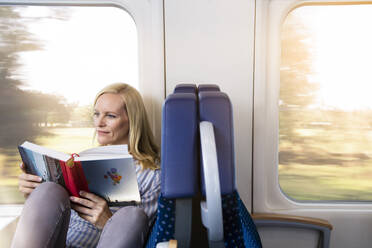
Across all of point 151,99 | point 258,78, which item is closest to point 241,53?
point 258,78

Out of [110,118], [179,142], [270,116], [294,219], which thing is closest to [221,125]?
[179,142]

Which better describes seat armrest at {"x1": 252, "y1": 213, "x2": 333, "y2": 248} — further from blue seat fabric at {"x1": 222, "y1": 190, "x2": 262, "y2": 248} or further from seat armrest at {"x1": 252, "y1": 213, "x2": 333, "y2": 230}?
blue seat fabric at {"x1": 222, "y1": 190, "x2": 262, "y2": 248}

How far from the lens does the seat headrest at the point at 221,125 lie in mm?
964

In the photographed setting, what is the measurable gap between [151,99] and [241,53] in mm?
598

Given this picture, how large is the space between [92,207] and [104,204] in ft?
0.19

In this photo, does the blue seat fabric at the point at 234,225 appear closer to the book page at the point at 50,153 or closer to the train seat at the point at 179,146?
the train seat at the point at 179,146

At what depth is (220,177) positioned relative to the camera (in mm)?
965

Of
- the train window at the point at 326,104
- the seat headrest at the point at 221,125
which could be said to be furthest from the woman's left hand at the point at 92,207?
the train window at the point at 326,104

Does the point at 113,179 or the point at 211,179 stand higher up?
the point at 211,179

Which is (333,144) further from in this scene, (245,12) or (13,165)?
(13,165)

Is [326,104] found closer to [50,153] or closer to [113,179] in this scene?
[113,179]

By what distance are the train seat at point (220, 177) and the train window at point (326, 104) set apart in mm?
966

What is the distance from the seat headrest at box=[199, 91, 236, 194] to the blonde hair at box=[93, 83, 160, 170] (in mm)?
788

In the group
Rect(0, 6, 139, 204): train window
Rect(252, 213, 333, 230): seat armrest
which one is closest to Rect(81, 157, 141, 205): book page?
Rect(0, 6, 139, 204): train window
